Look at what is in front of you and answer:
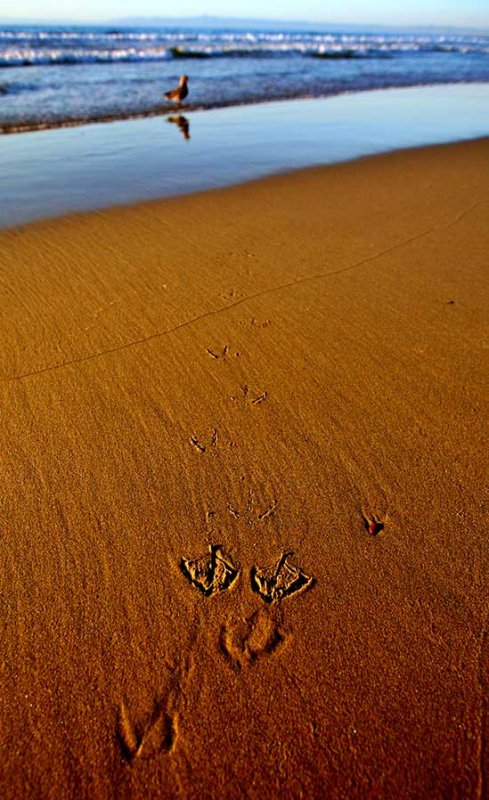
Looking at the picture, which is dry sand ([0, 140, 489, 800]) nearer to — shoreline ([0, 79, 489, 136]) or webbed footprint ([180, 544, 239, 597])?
webbed footprint ([180, 544, 239, 597])

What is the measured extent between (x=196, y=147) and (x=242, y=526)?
6752mm

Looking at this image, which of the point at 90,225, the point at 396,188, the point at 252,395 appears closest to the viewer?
the point at 252,395

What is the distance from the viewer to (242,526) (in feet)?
6.17

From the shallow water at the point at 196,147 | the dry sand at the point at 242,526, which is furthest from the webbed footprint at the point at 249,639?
the shallow water at the point at 196,147

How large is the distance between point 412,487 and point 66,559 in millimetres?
1452

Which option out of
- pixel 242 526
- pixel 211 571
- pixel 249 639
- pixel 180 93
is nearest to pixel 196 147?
pixel 180 93

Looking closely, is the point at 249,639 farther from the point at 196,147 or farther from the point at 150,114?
the point at 150,114

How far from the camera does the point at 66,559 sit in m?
1.78

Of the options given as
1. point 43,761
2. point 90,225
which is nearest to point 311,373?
point 43,761

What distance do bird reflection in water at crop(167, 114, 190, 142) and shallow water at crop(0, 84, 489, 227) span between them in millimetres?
18

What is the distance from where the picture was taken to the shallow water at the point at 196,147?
200 inches

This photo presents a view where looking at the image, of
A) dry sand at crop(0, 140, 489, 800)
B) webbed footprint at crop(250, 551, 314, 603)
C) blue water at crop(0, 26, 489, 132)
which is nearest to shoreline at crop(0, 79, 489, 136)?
blue water at crop(0, 26, 489, 132)

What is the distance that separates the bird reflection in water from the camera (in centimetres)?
775

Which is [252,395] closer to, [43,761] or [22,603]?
[22,603]
